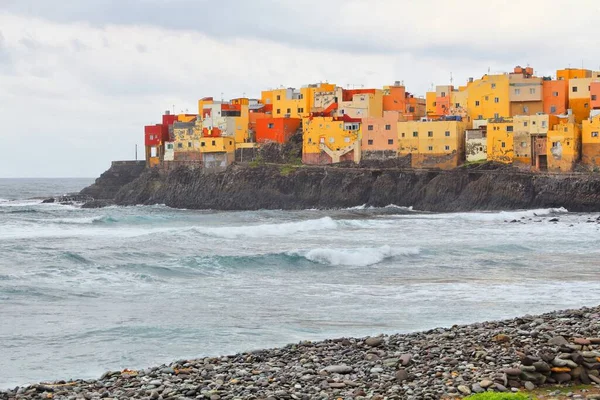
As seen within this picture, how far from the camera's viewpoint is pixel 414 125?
59.8m

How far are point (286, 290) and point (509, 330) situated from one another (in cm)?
905

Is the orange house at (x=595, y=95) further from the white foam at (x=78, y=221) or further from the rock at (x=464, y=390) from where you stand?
the rock at (x=464, y=390)

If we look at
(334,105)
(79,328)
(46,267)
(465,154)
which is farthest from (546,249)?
(334,105)

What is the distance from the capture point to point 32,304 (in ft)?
67.7

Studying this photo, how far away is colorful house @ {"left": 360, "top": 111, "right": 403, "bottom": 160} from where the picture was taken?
200 ft

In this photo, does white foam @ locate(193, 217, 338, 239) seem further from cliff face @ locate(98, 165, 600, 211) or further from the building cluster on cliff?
the building cluster on cliff

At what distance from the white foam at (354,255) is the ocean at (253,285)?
6cm

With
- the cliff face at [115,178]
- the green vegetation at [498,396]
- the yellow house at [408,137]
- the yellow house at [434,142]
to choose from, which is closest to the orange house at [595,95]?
the yellow house at [434,142]

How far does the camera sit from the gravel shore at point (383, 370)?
11.1 metres

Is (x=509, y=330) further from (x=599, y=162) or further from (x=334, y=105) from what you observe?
(x=334, y=105)

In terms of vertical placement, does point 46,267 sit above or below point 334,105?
below

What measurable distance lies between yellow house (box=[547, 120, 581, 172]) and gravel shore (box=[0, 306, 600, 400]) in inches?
1562

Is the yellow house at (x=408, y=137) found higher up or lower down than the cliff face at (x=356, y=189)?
higher up

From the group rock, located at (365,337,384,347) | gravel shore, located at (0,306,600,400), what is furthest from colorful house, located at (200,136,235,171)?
rock, located at (365,337,384,347)
